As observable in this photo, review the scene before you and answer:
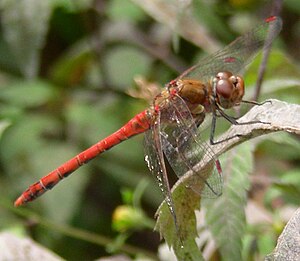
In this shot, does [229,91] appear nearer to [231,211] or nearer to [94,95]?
[231,211]

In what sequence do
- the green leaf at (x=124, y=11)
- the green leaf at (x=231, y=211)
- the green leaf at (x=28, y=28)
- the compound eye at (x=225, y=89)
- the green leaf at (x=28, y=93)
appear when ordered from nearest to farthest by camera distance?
the green leaf at (x=231, y=211) → the compound eye at (x=225, y=89) → the green leaf at (x=28, y=28) → the green leaf at (x=28, y=93) → the green leaf at (x=124, y=11)

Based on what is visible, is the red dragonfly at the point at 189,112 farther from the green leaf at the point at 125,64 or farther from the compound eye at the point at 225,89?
the green leaf at the point at 125,64

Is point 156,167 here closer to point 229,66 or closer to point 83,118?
point 229,66

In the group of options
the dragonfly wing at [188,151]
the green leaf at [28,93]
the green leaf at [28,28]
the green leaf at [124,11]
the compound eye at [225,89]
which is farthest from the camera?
the green leaf at [124,11]

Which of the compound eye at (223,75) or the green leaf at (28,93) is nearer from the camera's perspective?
the compound eye at (223,75)

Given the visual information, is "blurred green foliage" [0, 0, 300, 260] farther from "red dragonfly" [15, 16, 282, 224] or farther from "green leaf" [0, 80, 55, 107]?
"red dragonfly" [15, 16, 282, 224]

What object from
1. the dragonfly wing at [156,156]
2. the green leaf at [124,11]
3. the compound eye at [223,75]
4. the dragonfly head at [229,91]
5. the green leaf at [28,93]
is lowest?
the dragonfly wing at [156,156]

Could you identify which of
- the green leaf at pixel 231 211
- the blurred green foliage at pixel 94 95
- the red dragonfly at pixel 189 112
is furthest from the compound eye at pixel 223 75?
the blurred green foliage at pixel 94 95

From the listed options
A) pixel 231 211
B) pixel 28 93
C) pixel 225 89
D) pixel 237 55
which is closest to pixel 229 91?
pixel 225 89
